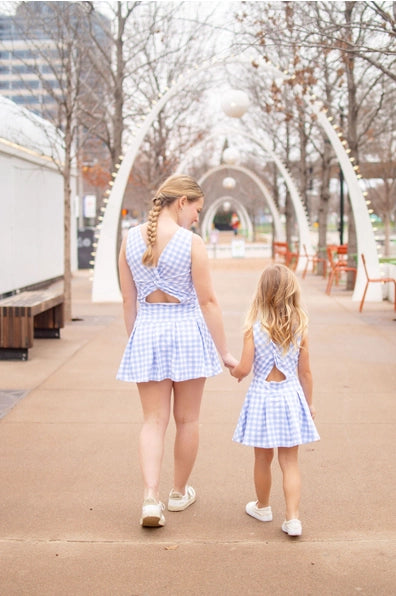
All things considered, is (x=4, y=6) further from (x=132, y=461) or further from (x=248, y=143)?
(x=248, y=143)

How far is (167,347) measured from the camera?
4.11 m

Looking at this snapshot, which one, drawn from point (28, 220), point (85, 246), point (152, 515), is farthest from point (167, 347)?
point (85, 246)

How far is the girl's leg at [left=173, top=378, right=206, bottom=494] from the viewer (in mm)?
4223

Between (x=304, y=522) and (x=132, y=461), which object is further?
(x=132, y=461)

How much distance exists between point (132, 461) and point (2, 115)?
39.7 ft

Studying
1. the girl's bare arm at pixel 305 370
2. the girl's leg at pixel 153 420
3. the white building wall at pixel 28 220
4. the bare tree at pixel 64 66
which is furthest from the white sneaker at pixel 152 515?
the white building wall at pixel 28 220

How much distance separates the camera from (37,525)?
13.6ft

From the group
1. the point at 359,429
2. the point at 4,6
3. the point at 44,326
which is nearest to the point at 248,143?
the point at 4,6

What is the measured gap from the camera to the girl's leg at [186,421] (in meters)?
4.22

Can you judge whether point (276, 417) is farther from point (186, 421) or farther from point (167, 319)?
point (167, 319)

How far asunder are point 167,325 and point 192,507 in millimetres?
1009

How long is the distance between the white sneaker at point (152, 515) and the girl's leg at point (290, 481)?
59 centimetres

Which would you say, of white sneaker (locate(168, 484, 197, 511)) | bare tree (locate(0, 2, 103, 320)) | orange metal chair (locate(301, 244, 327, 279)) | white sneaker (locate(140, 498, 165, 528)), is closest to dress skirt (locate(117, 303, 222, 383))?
white sneaker (locate(140, 498, 165, 528))

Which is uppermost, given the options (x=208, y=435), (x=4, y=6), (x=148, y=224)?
(x=4, y=6)
